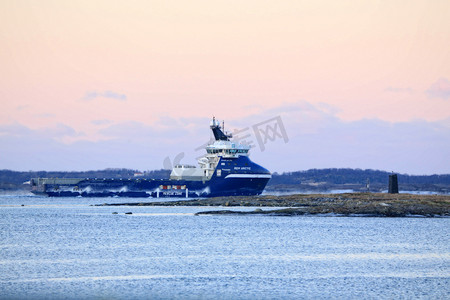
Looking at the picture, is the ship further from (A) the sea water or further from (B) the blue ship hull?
(A) the sea water

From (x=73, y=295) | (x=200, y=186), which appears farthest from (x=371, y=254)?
(x=200, y=186)

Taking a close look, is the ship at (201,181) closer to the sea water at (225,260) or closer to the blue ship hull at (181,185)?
the blue ship hull at (181,185)

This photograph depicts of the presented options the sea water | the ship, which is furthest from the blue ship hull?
the sea water

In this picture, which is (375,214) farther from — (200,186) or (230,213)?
(200,186)

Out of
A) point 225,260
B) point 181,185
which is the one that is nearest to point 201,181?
point 181,185

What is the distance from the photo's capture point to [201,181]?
90188 mm

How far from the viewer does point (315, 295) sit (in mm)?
20578

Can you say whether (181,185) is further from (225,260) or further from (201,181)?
(225,260)

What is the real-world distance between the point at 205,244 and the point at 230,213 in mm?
23875

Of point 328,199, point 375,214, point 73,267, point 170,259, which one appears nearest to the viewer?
point 73,267

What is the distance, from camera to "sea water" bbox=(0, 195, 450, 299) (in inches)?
830

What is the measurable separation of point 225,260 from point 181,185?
6394 centimetres

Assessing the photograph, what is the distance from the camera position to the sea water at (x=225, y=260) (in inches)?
830

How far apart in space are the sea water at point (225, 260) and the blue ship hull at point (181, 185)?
40102mm
